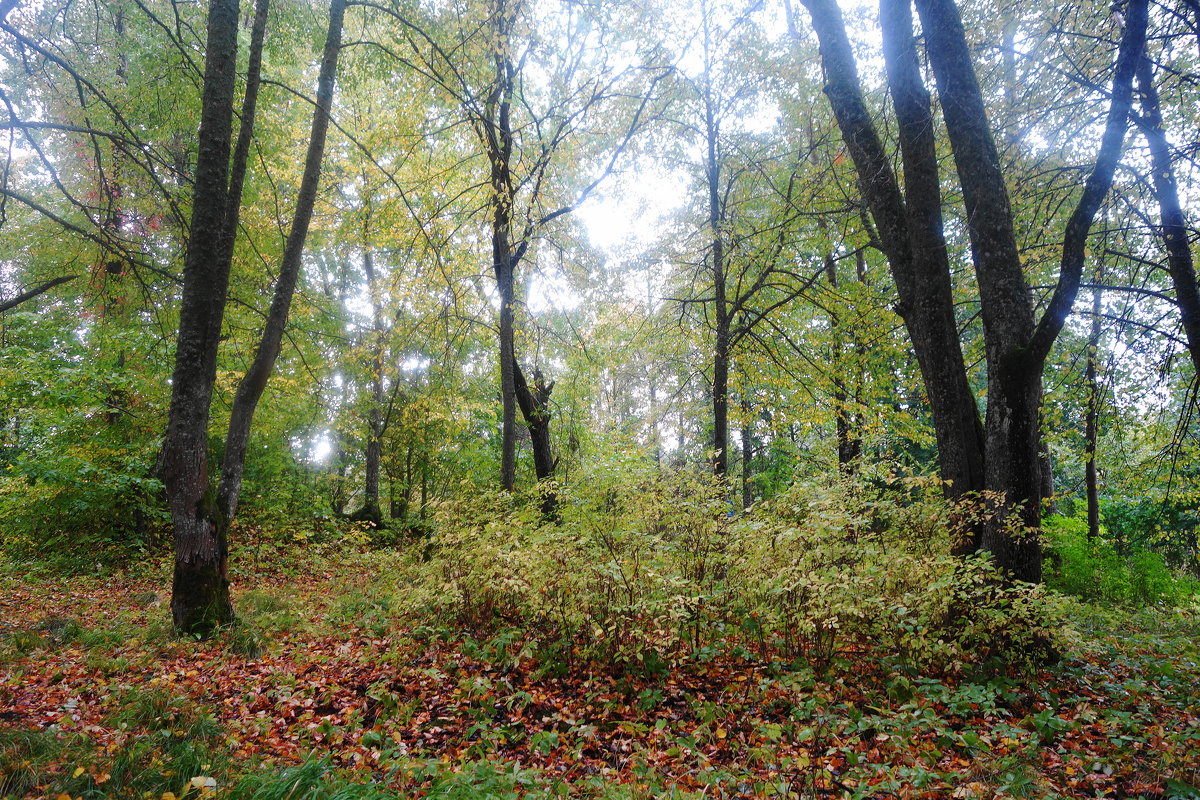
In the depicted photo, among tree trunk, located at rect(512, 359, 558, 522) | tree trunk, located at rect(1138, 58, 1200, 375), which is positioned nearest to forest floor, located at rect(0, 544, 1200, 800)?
tree trunk, located at rect(1138, 58, 1200, 375)

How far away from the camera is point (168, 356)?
27.6 feet

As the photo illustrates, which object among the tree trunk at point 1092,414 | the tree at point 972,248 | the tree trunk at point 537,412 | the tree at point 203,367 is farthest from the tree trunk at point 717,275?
the tree at point 203,367

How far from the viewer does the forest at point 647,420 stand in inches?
140

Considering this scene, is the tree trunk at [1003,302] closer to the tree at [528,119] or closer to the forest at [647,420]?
the forest at [647,420]

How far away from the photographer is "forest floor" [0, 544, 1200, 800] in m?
2.87

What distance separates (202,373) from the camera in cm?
531

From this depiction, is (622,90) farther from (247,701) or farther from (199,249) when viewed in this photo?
(247,701)

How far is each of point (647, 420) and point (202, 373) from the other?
7369 mm

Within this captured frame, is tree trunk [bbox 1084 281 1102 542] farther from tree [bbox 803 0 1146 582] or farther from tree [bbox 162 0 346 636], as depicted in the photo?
tree [bbox 162 0 346 636]

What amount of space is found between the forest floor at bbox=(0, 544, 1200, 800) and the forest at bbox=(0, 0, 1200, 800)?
0.04 m

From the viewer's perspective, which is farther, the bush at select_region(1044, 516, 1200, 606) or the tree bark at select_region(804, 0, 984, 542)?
the bush at select_region(1044, 516, 1200, 606)

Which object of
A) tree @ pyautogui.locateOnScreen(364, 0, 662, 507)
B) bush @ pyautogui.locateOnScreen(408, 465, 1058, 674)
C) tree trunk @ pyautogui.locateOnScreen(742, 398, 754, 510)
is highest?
tree @ pyautogui.locateOnScreen(364, 0, 662, 507)

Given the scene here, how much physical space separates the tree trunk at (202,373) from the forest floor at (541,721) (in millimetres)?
457

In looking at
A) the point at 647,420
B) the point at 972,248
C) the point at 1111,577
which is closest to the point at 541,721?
the point at 972,248
